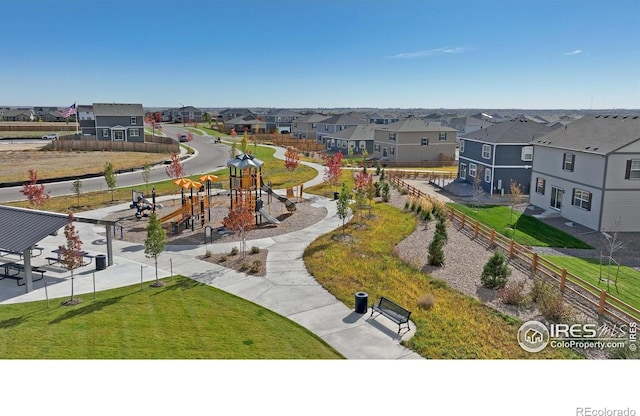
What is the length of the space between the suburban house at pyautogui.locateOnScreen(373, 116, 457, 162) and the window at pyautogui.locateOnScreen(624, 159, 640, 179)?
36645 mm

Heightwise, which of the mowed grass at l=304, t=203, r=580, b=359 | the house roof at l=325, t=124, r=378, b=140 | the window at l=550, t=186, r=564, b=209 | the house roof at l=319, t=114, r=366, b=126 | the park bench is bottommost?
the mowed grass at l=304, t=203, r=580, b=359

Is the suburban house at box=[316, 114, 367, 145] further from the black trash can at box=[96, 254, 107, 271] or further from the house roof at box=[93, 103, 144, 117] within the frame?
the black trash can at box=[96, 254, 107, 271]

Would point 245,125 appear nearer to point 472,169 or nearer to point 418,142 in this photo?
point 418,142

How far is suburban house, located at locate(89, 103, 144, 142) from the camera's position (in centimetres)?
7850

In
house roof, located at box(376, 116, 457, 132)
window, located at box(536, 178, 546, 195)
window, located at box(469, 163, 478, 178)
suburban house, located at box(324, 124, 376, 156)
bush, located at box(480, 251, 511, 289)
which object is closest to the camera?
bush, located at box(480, 251, 511, 289)

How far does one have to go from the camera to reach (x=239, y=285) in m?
18.7

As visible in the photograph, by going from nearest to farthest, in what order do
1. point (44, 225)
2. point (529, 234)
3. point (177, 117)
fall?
1. point (44, 225)
2. point (529, 234)
3. point (177, 117)

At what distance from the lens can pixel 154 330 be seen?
1441 cm

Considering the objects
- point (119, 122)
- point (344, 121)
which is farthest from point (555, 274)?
point (119, 122)

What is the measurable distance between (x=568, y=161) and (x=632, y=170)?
4566 mm

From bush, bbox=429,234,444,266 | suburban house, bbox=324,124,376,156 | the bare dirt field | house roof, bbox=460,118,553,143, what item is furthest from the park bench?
suburban house, bbox=324,124,376,156

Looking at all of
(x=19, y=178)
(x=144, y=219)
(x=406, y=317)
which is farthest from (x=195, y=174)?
(x=406, y=317)

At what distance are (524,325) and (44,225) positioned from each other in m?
18.3
